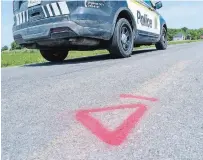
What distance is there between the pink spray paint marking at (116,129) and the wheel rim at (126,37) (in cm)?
402

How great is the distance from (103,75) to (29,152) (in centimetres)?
246

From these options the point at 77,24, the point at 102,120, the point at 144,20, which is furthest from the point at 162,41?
the point at 102,120

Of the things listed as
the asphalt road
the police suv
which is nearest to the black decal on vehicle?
the police suv

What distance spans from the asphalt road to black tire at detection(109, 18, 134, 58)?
245 centimetres

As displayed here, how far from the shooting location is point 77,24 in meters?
5.33

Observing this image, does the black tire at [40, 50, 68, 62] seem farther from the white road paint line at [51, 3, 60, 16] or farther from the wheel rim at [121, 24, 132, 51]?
the white road paint line at [51, 3, 60, 16]

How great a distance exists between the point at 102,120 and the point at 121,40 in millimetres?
4327

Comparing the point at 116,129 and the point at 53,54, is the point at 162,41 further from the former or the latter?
the point at 116,129

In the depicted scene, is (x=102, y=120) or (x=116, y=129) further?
(x=102, y=120)

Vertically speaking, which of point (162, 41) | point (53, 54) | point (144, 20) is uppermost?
point (144, 20)

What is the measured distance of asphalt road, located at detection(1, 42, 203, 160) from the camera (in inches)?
65.0

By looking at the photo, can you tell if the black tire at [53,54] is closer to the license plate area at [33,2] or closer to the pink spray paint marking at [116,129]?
the license plate area at [33,2]

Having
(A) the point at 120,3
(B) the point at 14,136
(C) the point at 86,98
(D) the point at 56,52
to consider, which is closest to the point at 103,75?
(C) the point at 86,98

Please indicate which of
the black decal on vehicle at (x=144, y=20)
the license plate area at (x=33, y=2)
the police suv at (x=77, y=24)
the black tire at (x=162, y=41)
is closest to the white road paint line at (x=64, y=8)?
the police suv at (x=77, y=24)
